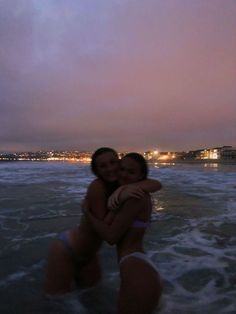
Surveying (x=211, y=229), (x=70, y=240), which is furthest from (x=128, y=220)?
(x=211, y=229)

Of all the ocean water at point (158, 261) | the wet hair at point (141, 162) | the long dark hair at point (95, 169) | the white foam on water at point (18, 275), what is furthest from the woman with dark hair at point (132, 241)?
the white foam on water at point (18, 275)

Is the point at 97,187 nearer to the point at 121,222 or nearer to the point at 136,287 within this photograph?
the point at 121,222

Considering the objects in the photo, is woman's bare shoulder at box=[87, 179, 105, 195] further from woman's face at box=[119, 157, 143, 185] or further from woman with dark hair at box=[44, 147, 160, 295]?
woman's face at box=[119, 157, 143, 185]

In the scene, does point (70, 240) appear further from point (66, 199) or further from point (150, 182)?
point (66, 199)

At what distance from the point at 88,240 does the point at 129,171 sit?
1087 mm

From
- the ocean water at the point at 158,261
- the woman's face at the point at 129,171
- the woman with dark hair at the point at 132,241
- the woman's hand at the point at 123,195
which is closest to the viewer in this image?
the woman's hand at the point at 123,195

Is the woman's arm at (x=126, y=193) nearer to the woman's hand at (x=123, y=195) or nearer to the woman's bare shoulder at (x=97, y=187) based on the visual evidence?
the woman's hand at (x=123, y=195)

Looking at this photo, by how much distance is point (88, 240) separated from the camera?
435 centimetres

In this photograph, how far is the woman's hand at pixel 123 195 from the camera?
3.61m

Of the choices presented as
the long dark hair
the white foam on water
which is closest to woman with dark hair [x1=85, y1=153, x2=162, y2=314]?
the long dark hair

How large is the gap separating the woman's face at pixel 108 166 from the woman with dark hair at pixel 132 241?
68 millimetres

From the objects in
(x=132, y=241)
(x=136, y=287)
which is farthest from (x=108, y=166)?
(x=136, y=287)

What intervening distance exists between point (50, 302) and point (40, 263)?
196 centimetres

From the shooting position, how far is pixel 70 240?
→ 4469 millimetres
